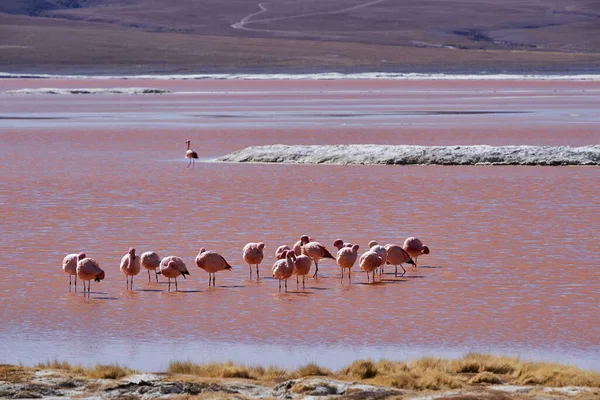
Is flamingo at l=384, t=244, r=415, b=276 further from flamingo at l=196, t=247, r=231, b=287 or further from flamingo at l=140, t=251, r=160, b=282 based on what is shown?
flamingo at l=140, t=251, r=160, b=282

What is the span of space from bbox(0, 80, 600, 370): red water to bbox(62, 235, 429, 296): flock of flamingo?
0.51ft

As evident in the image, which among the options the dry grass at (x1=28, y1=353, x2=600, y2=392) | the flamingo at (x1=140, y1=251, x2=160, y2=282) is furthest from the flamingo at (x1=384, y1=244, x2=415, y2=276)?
the dry grass at (x1=28, y1=353, x2=600, y2=392)

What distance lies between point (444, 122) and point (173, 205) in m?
16.2

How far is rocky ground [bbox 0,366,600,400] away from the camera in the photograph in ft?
19.6

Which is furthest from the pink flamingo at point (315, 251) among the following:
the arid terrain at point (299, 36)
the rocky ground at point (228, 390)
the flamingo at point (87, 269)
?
the arid terrain at point (299, 36)

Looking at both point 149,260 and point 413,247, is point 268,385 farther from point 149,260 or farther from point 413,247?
point 413,247

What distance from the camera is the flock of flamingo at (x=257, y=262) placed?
29.3ft

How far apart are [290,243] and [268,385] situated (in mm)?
4915

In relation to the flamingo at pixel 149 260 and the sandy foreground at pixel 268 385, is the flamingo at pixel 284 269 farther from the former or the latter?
the sandy foreground at pixel 268 385

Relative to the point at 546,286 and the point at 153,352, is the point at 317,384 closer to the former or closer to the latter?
the point at 153,352

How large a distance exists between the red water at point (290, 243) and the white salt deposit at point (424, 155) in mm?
490

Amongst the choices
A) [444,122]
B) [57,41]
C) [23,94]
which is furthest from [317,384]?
[57,41]

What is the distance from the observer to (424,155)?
62.9ft

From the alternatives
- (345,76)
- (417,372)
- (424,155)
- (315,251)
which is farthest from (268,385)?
(345,76)
